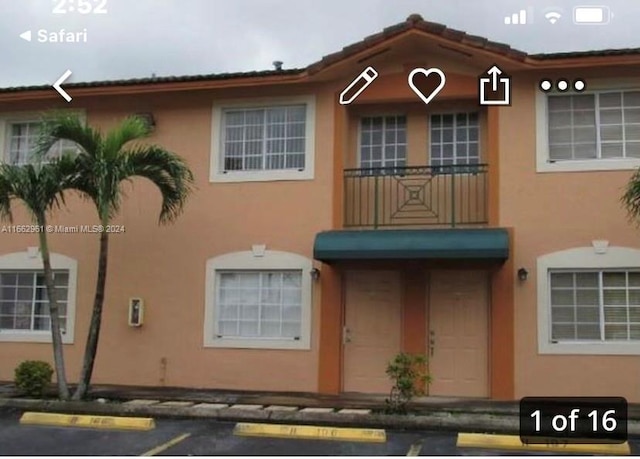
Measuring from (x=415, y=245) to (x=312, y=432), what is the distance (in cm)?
323

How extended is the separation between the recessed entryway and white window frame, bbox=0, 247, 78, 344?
6.10m

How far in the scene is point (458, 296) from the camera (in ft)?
38.1

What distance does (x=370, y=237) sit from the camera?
1111 centimetres

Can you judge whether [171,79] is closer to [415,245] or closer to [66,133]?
[66,133]

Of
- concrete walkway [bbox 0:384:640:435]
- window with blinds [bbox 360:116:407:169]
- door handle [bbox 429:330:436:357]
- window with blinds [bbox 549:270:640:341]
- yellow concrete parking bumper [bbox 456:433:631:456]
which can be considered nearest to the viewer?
yellow concrete parking bumper [bbox 456:433:631:456]

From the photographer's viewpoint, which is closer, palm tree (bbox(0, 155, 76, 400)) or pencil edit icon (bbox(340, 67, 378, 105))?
palm tree (bbox(0, 155, 76, 400))

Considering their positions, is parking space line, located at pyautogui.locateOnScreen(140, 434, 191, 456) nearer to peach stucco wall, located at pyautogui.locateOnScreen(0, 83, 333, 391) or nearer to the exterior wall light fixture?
peach stucco wall, located at pyautogui.locateOnScreen(0, 83, 333, 391)

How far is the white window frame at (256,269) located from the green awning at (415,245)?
85 centimetres

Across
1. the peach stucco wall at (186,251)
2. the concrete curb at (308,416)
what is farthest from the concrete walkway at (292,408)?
the peach stucco wall at (186,251)

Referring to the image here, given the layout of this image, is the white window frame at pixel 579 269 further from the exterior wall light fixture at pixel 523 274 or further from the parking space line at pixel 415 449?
the parking space line at pixel 415 449

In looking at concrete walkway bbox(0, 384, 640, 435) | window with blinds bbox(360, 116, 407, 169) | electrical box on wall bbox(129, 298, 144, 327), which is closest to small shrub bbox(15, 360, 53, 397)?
Answer: concrete walkway bbox(0, 384, 640, 435)

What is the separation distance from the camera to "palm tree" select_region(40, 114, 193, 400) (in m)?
10.5

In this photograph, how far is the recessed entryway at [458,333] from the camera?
11414 millimetres

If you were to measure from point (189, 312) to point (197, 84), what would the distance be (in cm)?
376
